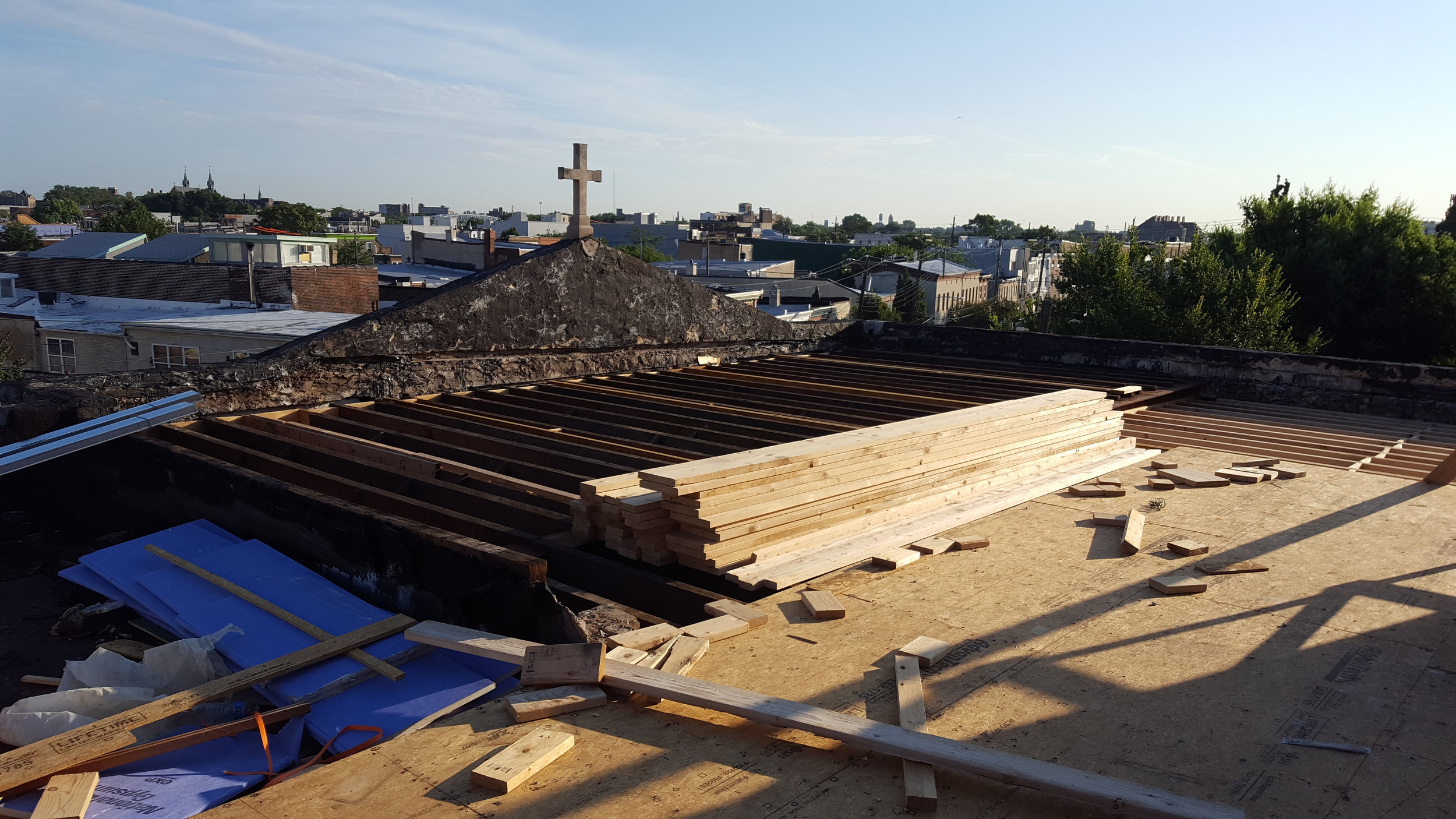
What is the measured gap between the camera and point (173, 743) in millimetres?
3312

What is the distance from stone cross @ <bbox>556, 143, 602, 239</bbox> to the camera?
9.98 meters

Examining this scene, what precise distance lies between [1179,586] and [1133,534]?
33.1 inches

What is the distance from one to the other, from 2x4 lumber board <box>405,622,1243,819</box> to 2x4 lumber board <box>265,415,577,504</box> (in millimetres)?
1671

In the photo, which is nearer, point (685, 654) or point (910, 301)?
point (685, 654)

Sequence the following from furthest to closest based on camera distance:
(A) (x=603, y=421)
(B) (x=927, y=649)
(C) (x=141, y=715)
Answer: (A) (x=603, y=421)
(B) (x=927, y=649)
(C) (x=141, y=715)

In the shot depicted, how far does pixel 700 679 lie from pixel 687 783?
24.2 inches

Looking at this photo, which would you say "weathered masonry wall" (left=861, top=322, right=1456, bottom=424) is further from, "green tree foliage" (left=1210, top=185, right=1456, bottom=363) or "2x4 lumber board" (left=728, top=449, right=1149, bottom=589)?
"green tree foliage" (left=1210, top=185, right=1456, bottom=363)

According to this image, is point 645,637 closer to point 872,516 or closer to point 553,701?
point 553,701

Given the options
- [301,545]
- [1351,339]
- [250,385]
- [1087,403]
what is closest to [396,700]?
[301,545]

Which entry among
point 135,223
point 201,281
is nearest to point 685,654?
point 201,281

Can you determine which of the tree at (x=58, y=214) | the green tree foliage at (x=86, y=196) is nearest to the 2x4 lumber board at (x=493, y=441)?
the tree at (x=58, y=214)

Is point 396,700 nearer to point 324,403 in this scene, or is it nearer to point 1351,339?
point 324,403

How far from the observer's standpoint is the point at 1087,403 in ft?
25.7

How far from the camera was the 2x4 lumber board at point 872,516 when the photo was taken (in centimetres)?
469
